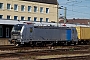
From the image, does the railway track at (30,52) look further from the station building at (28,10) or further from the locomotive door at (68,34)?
the station building at (28,10)

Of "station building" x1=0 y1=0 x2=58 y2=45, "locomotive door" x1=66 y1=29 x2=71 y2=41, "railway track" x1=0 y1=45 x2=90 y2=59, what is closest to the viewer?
"railway track" x1=0 y1=45 x2=90 y2=59

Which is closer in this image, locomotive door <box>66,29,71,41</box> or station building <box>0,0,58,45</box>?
locomotive door <box>66,29,71,41</box>

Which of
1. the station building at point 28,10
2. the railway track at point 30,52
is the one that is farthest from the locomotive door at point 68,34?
the station building at point 28,10

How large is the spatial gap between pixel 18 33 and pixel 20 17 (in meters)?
36.3

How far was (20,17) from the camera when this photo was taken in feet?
234

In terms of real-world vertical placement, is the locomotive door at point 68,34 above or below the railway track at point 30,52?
below

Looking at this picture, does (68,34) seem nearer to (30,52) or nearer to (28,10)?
(30,52)

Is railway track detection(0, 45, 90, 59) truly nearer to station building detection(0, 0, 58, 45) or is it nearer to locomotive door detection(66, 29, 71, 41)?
locomotive door detection(66, 29, 71, 41)

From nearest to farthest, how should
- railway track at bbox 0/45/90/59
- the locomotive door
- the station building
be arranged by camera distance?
1. railway track at bbox 0/45/90/59
2. the locomotive door
3. the station building

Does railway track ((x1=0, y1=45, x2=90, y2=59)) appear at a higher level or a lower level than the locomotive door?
higher

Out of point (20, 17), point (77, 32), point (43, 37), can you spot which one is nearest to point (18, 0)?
point (20, 17)

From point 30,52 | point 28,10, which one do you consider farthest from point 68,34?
point 28,10

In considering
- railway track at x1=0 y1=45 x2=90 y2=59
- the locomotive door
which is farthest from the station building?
railway track at x1=0 y1=45 x2=90 y2=59

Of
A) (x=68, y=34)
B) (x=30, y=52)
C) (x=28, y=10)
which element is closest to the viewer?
(x=30, y=52)
